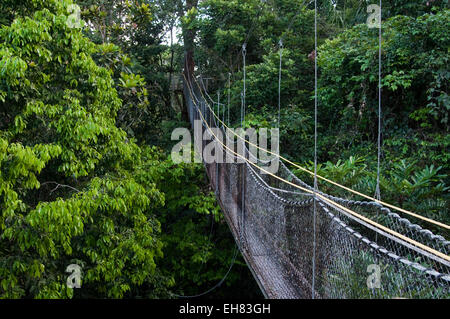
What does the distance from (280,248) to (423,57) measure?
10.0 ft

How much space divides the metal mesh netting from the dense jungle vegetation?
99 centimetres

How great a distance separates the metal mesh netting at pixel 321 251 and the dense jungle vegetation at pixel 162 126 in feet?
3.25

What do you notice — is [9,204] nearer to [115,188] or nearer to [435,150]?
[115,188]

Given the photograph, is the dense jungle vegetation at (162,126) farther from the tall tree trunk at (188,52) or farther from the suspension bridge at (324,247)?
the suspension bridge at (324,247)

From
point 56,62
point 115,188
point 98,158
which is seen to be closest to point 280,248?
point 115,188

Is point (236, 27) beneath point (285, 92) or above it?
above

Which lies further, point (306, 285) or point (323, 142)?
point (323, 142)

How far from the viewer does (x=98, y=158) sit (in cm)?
339

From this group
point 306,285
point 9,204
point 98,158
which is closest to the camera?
point 306,285

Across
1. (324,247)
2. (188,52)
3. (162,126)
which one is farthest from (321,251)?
(188,52)

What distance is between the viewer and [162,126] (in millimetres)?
7758

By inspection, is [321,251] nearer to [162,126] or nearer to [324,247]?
[324,247]

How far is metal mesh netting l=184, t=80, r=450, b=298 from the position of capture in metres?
1.31
